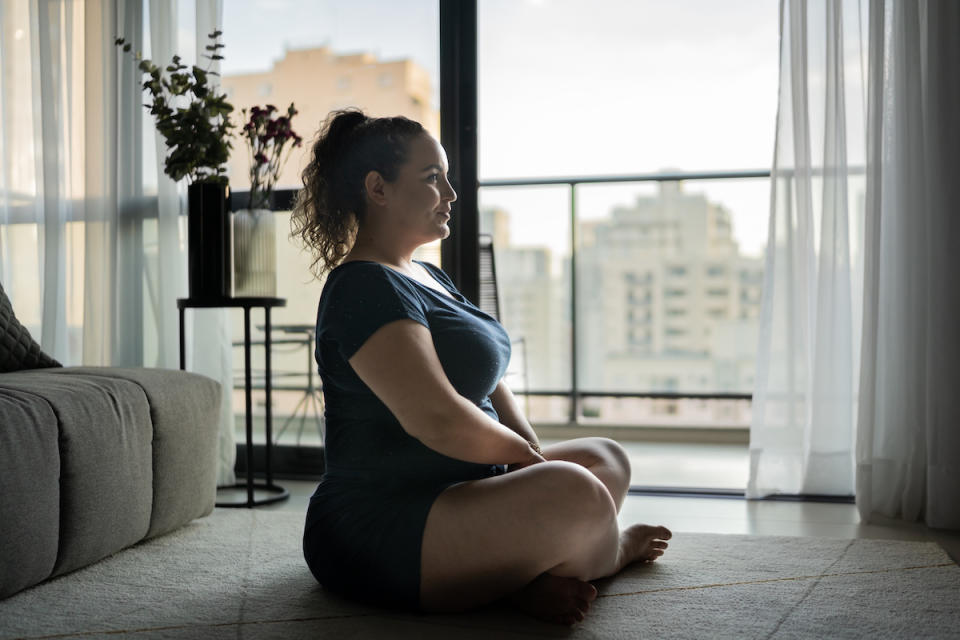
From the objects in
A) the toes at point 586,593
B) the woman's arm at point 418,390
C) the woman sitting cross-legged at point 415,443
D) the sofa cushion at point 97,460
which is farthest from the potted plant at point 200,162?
the toes at point 586,593

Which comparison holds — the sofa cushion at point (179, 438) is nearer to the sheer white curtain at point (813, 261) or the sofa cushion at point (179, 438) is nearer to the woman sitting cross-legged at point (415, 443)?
the woman sitting cross-legged at point (415, 443)

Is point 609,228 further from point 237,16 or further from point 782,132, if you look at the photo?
point 237,16

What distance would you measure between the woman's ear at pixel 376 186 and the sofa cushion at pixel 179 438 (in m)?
0.86

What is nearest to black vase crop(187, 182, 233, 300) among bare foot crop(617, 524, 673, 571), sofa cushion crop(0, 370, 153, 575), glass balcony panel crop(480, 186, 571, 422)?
sofa cushion crop(0, 370, 153, 575)

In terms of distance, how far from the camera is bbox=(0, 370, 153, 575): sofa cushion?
178 cm

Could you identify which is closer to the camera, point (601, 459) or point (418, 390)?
point (418, 390)

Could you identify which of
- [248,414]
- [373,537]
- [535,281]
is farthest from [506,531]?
[535,281]

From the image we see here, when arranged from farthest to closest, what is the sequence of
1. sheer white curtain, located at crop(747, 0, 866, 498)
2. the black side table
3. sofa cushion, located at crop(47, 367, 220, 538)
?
the black side table → sheer white curtain, located at crop(747, 0, 866, 498) → sofa cushion, located at crop(47, 367, 220, 538)

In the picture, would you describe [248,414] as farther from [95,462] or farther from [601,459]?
[601,459]

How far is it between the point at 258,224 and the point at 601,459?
1359 mm

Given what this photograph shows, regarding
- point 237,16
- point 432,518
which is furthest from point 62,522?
point 237,16

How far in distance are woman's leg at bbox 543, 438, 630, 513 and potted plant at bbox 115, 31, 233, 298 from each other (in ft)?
4.05

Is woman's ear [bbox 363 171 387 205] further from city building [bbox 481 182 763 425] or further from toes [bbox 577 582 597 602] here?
city building [bbox 481 182 763 425]

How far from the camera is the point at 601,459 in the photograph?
1.87 meters
